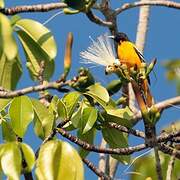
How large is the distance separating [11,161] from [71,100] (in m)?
0.44

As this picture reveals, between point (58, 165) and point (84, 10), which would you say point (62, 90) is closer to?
point (58, 165)

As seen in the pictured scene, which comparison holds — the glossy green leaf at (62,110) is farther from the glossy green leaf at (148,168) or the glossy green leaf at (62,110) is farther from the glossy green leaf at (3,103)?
the glossy green leaf at (148,168)

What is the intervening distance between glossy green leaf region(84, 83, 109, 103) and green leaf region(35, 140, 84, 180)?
318 millimetres

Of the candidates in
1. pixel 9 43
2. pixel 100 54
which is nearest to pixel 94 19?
pixel 100 54

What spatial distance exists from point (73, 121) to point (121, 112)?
18cm

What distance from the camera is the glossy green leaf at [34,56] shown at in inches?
77.2

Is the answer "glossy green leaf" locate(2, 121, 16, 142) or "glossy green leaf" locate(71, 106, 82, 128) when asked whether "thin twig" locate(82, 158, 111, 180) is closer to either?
"glossy green leaf" locate(71, 106, 82, 128)

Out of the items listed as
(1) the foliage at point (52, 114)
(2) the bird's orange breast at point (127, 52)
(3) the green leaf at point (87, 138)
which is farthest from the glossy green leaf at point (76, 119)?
(2) the bird's orange breast at point (127, 52)

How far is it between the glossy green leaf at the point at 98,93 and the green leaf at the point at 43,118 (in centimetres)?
13

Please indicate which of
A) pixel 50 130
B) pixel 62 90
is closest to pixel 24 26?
pixel 50 130

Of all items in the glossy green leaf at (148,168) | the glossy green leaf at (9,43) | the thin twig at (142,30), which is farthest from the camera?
the thin twig at (142,30)

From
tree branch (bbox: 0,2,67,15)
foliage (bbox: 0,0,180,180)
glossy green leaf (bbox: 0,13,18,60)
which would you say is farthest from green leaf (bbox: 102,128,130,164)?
glossy green leaf (bbox: 0,13,18,60)

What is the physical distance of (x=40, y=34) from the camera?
1.91 metres

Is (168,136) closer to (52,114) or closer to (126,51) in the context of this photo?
(52,114)
